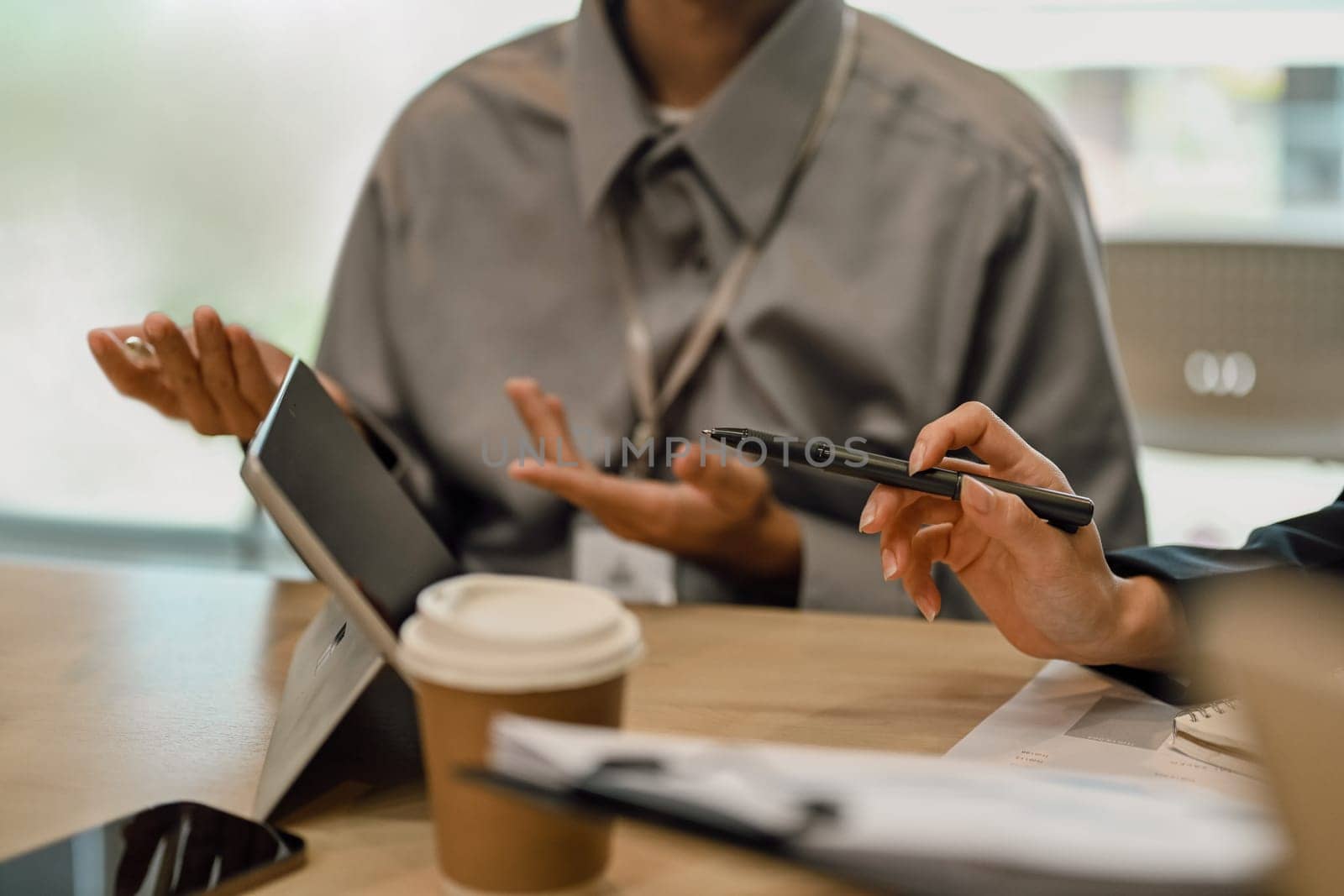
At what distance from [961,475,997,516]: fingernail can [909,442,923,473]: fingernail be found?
0.02 m

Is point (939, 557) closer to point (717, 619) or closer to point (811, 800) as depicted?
point (717, 619)

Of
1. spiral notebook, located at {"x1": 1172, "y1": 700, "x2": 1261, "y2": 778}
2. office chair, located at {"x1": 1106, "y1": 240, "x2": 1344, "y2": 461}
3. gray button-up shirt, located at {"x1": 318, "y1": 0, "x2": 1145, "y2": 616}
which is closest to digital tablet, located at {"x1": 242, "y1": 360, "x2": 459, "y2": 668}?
spiral notebook, located at {"x1": 1172, "y1": 700, "x2": 1261, "y2": 778}

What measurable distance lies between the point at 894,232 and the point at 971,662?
1.61ft

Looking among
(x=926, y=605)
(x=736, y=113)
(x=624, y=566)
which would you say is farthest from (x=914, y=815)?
(x=736, y=113)

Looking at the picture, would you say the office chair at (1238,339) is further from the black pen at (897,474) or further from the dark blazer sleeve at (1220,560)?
the black pen at (897,474)

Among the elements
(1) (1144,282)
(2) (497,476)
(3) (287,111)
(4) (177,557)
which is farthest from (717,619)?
(4) (177,557)

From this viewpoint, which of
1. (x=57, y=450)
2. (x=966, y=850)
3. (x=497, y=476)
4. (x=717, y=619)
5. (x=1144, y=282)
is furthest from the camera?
(x=57, y=450)

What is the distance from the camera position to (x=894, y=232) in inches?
44.1

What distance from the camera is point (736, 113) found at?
110 centimetres

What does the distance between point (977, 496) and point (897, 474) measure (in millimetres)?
38

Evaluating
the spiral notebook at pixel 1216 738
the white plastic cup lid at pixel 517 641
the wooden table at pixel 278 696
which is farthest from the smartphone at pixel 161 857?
the spiral notebook at pixel 1216 738

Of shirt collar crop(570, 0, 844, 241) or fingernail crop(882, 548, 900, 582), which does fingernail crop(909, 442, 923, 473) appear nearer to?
fingernail crop(882, 548, 900, 582)

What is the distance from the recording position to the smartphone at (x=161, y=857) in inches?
17.9

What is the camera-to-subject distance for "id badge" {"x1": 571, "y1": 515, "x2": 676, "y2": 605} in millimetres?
1053
